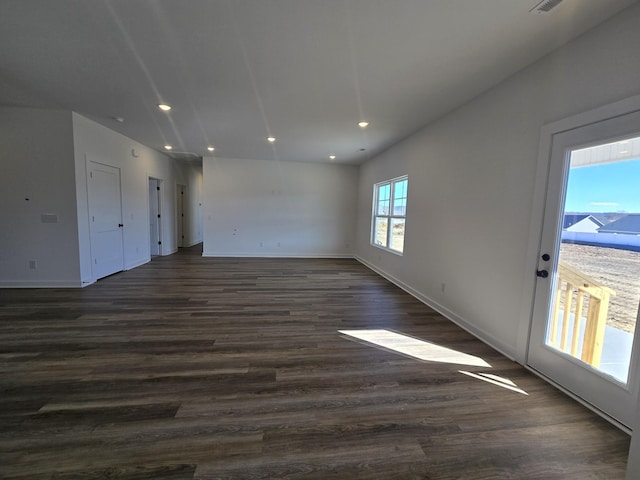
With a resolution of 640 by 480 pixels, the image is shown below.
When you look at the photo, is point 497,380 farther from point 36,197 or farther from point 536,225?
point 36,197

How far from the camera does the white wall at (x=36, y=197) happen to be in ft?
13.0

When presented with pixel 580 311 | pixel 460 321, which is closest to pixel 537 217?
pixel 580 311

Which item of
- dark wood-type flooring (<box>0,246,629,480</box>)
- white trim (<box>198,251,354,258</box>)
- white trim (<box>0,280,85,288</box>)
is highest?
white trim (<box>198,251,354,258</box>)

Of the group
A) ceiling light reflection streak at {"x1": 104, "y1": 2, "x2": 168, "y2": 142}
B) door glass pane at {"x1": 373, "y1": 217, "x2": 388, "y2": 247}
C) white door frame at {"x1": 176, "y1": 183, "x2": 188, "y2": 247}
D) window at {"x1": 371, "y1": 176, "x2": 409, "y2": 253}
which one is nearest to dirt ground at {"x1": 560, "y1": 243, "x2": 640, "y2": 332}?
window at {"x1": 371, "y1": 176, "x2": 409, "y2": 253}

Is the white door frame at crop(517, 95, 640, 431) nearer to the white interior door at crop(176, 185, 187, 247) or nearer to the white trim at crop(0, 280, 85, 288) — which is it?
the white trim at crop(0, 280, 85, 288)

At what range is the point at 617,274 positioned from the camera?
5.96 feet

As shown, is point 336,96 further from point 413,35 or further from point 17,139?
point 17,139

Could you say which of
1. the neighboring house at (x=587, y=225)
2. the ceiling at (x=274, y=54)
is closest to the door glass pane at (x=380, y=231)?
the ceiling at (x=274, y=54)

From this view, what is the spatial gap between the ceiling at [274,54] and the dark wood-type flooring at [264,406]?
2.71m

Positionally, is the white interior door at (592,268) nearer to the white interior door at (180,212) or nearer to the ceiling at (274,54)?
the ceiling at (274,54)

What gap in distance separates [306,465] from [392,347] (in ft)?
5.05

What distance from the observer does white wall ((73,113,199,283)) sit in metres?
4.28

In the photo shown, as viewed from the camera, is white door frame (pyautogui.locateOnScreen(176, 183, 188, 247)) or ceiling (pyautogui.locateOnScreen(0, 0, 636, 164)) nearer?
ceiling (pyautogui.locateOnScreen(0, 0, 636, 164))

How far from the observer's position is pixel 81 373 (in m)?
2.14
